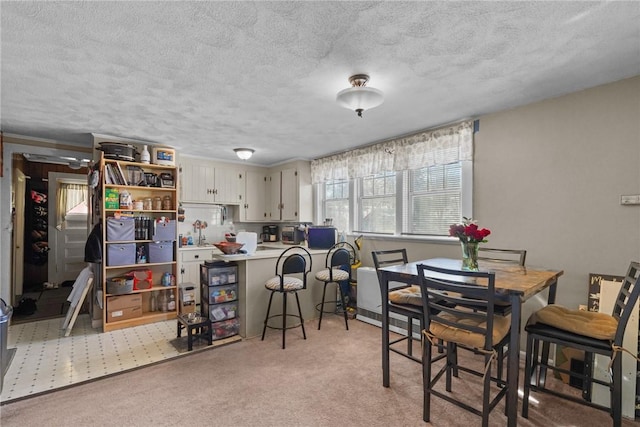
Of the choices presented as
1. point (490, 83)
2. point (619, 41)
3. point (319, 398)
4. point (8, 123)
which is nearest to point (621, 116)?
point (619, 41)

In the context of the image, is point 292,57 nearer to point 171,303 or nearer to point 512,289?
point 512,289

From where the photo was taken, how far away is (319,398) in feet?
7.23

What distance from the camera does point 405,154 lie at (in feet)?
12.5

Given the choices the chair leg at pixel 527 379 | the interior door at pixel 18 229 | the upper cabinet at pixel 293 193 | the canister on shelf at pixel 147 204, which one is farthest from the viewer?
the upper cabinet at pixel 293 193

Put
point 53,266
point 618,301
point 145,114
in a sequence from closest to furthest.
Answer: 1. point 618,301
2. point 145,114
3. point 53,266

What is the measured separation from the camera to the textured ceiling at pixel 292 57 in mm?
1565

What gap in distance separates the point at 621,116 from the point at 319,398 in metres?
3.13

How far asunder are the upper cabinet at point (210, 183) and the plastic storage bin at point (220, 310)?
2242 millimetres

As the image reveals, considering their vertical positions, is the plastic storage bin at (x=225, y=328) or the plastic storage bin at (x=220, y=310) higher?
the plastic storage bin at (x=220, y=310)

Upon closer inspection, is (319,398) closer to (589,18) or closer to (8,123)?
(589,18)

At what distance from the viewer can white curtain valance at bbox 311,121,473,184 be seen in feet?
10.8

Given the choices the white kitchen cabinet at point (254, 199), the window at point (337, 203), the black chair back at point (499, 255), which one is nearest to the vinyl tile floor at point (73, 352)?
the white kitchen cabinet at point (254, 199)

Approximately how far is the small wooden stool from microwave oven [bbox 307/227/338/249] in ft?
5.59

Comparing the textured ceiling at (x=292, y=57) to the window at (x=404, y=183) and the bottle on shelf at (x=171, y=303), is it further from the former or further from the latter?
the bottle on shelf at (x=171, y=303)
